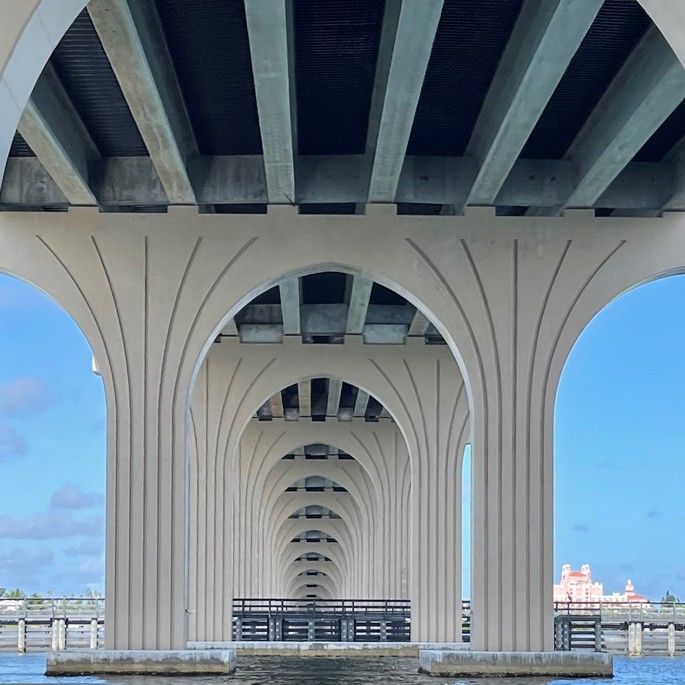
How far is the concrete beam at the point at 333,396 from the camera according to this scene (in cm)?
4116

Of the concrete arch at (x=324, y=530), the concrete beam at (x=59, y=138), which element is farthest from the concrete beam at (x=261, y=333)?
the concrete arch at (x=324, y=530)

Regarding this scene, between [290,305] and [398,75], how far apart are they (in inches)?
561

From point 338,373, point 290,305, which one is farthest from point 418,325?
point 290,305

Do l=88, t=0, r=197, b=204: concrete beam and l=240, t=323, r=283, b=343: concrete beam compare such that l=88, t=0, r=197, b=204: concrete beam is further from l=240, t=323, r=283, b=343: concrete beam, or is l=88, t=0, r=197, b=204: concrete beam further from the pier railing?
the pier railing

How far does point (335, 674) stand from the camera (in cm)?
2388

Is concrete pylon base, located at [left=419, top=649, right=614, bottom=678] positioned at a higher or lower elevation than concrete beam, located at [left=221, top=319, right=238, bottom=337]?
lower

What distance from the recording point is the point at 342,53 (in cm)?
1784

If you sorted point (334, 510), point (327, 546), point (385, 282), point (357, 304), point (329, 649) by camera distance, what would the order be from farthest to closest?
point (327, 546)
point (334, 510)
point (329, 649)
point (357, 304)
point (385, 282)

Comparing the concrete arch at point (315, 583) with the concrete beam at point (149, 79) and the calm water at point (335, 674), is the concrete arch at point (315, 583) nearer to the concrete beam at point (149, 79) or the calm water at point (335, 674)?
the calm water at point (335, 674)

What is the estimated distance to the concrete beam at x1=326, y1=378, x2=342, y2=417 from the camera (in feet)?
135

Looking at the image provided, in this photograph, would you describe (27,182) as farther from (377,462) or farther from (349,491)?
(349,491)

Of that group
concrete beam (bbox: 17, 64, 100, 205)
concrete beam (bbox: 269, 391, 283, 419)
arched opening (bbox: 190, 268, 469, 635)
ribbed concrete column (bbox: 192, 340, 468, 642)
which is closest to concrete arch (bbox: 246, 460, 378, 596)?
concrete beam (bbox: 269, 391, 283, 419)

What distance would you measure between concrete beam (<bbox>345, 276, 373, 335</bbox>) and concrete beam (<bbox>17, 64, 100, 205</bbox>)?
7204 mm

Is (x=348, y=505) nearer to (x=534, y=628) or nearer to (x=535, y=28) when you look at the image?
(x=534, y=628)
